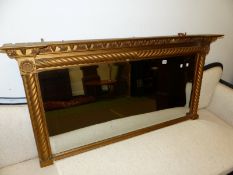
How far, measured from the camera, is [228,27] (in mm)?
1623

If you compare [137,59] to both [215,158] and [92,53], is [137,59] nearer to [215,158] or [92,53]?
[92,53]

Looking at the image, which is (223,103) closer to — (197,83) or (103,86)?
(197,83)

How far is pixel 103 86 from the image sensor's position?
109 centimetres

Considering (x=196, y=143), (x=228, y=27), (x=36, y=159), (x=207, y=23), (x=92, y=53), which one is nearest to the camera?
(x=92, y=53)

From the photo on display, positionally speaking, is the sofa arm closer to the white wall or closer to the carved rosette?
the carved rosette

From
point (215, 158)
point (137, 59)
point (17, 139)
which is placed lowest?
point (215, 158)

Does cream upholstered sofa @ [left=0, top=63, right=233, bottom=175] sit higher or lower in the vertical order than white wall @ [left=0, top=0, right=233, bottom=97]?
lower

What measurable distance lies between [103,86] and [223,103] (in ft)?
3.40

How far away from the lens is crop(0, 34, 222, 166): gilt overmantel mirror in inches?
34.4

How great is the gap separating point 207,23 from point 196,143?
927 mm

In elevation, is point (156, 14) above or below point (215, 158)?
above

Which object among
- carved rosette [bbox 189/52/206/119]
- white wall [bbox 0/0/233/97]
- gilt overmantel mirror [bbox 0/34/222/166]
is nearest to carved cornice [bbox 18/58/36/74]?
gilt overmantel mirror [bbox 0/34/222/166]

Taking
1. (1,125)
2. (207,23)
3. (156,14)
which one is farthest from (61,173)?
(207,23)

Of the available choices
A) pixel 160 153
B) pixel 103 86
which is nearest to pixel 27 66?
pixel 103 86
